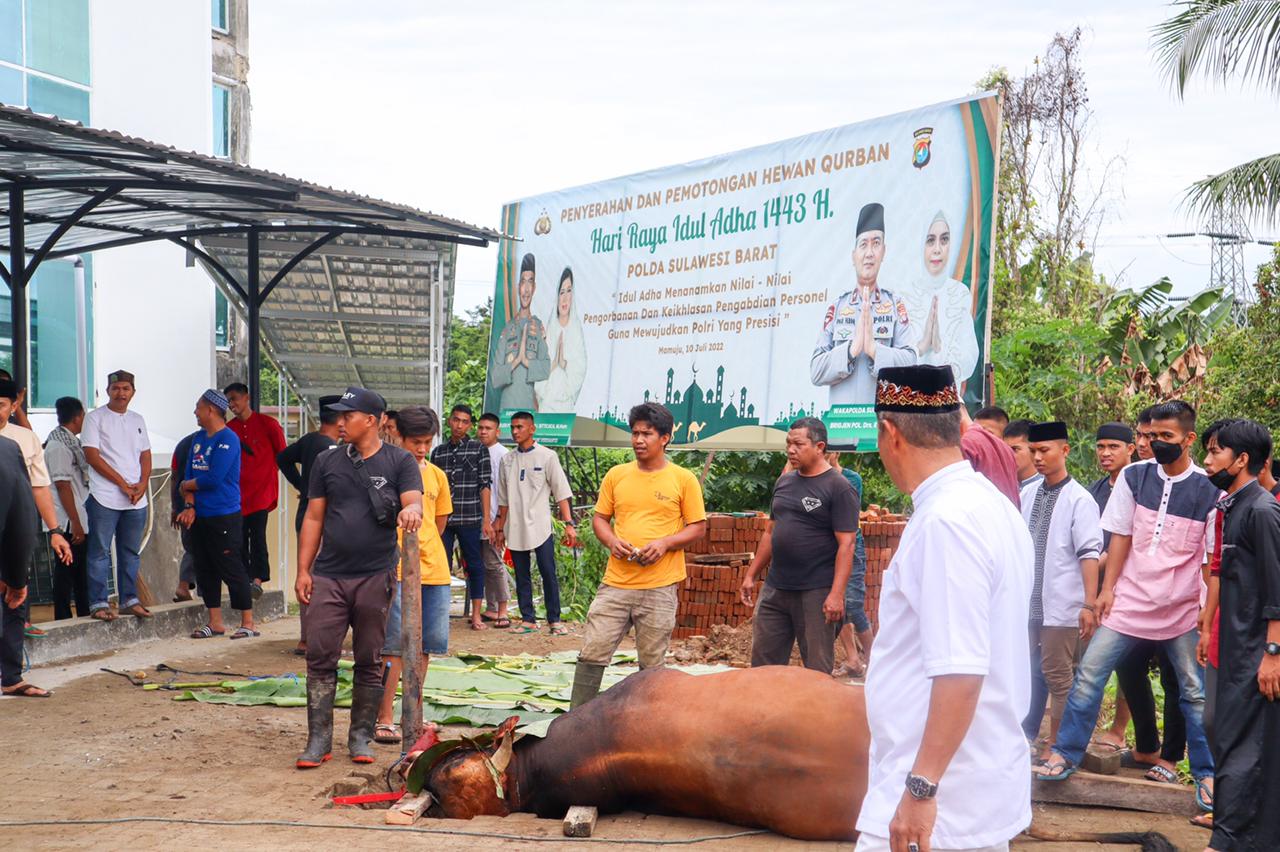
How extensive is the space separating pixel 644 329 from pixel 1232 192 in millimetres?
7501

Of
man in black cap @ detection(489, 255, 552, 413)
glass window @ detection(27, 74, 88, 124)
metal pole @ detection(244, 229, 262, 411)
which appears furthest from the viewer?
man in black cap @ detection(489, 255, 552, 413)

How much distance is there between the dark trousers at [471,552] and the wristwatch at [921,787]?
9.49 meters

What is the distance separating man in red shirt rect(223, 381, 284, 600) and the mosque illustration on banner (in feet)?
12.7

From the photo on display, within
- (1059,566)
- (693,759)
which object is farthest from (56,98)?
(1059,566)

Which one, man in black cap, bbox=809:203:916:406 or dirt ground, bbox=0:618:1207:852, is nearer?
dirt ground, bbox=0:618:1207:852

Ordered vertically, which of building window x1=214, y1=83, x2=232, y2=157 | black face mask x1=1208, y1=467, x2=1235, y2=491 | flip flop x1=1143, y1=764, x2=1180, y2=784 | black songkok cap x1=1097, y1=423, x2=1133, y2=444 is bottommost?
flip flop x1=1143, y1=764, x2=1180, y2=784

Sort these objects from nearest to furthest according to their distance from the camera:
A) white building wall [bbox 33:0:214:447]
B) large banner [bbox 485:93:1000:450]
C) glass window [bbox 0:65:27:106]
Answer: large banner [bbox 485:93:1000:450] → glass window [bbox 0:65:27:106] → white building wall [bbox 33:0:214:447]

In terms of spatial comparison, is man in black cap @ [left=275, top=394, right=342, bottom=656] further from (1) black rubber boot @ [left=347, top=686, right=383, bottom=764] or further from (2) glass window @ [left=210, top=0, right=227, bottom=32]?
(2) glass window @ [left=210, top=0, right=227, bottom=32]

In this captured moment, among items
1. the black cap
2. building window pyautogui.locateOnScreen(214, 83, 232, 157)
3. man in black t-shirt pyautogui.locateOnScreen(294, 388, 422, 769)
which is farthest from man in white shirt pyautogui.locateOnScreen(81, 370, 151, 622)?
building window pyautogui.locateOnScreen(214, 83, 232, 157)

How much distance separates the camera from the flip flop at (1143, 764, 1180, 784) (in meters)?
6.21

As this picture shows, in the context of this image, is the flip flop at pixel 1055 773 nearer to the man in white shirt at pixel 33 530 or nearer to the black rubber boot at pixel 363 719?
the black rubber boot at pixel 363 719

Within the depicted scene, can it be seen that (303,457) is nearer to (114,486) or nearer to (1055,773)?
(114,486)

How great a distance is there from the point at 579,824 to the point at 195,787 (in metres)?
2.19

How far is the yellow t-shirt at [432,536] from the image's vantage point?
7.48 meters
